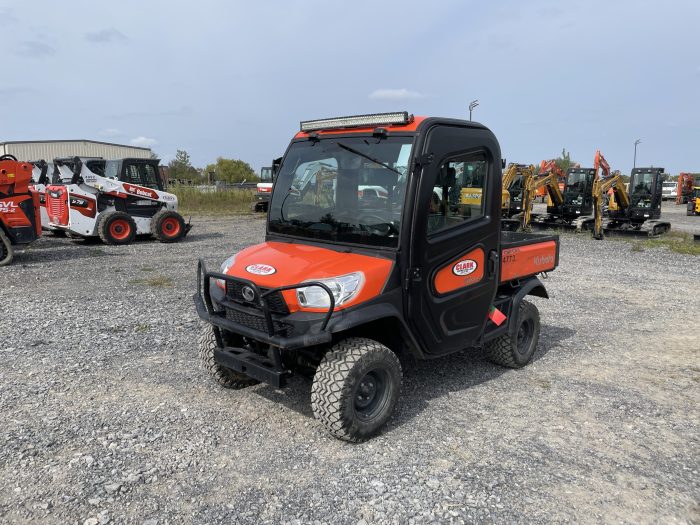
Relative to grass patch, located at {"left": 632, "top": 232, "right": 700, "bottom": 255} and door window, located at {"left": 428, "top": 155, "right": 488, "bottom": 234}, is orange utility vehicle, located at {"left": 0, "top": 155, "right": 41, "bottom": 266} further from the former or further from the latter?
grass patch, located at {"left": 632, "top": 232, "right": 700, "bottom": 255}

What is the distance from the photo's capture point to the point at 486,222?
14.7 feet

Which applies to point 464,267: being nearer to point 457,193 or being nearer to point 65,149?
point 457,193

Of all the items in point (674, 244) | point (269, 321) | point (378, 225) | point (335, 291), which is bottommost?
point (674, 244)

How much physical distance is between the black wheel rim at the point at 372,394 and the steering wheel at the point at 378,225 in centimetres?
98

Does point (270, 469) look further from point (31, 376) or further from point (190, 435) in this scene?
point (31, 376)

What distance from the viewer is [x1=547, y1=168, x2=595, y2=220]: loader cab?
803 inches

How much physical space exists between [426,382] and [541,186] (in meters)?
16.3

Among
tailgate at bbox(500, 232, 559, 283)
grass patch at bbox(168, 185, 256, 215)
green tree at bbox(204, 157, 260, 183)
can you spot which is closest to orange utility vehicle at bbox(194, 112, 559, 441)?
tailgate at bbox(500, 232, 559, 283)

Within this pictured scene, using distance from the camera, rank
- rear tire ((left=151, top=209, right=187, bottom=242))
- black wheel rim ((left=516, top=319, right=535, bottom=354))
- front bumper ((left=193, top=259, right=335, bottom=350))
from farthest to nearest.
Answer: rear tire ((left=151, top=209, right=187, bottom=242)) < black wheel rim ((left=516, top=319, right=535, bottom=354)) < front bumper ((left=193, top=259, right=335, bottom=350))

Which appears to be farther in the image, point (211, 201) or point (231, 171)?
point (231, 171)

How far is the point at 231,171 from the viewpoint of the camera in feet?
190

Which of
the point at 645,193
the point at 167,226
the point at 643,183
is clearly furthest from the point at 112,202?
the point at 643,183

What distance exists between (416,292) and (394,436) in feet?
3.45

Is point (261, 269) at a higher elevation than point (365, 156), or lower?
lower
